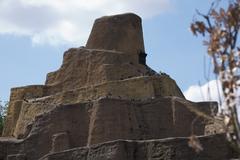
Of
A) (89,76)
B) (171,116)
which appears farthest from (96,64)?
(171,116)

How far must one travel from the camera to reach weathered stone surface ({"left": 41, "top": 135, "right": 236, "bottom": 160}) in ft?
50.3

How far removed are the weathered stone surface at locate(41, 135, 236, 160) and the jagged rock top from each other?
1568 centimetres

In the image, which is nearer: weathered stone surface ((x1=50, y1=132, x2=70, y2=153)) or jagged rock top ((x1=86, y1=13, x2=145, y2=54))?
weathered stone surface ((x1=50, y1=132, x2=70, y2=153))

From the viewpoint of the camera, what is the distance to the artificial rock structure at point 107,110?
16562 mm

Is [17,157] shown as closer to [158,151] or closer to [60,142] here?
[60,142]

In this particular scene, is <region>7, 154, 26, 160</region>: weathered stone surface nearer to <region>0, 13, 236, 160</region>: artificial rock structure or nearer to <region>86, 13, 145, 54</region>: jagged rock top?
<region>0, 13, 236, 160</region>: artificial rock structure

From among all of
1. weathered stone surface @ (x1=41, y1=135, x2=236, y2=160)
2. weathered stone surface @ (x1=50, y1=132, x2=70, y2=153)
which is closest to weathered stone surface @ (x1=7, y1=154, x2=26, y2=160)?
weathered stone surface @ (x1=50, y1=132, x2=70, y2=153)

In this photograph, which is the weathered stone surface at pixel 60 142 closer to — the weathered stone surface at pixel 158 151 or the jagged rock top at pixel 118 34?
the weathered stone surface at pixel 158 151

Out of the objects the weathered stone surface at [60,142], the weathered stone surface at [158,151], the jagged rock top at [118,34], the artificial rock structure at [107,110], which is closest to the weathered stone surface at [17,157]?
the artificial rock structure at [107,110]

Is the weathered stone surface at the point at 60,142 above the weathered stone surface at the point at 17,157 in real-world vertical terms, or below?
above

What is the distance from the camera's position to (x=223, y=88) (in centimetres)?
515

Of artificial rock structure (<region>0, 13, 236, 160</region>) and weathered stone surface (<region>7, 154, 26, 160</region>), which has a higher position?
artificial rock structure (<region>0, 13, 236, 160</region>)

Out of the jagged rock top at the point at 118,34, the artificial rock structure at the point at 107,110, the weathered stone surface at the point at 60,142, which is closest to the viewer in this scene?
the artificial rock structure at the point at 107,110

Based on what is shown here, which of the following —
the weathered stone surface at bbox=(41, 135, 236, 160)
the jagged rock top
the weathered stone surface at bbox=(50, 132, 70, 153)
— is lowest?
the weathered stone surface at bbox=(41, 135, 236, 160)
